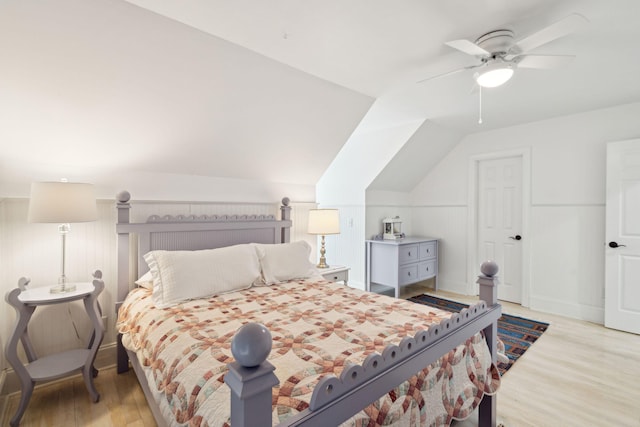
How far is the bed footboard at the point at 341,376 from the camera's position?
73 centimetres

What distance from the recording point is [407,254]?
4.16m

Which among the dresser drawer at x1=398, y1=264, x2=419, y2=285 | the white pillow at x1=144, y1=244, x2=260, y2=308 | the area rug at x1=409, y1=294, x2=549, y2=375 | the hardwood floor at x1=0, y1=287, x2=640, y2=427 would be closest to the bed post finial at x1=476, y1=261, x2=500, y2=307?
the hardwood floor at x1=0, y1=287, x2=640, y2=427

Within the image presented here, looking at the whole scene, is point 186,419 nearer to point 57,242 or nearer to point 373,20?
point 57,242

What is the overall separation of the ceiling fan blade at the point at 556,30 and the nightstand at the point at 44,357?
121 inches

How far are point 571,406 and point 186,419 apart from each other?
2339mm

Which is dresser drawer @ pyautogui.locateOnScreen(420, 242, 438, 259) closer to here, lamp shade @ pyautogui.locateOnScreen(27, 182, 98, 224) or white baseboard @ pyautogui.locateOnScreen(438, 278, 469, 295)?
white baseboard @ pyautogui.locateOnScreen(438, 278, 469, 295)

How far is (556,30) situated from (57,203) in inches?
118

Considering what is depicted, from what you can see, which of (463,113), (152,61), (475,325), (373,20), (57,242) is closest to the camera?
(475,325)

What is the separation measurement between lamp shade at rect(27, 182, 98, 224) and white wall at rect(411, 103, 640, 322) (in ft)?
14.8

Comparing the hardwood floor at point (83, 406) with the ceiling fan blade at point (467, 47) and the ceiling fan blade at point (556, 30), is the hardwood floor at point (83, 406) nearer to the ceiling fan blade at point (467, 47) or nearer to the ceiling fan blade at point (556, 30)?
the ceiling fan blade at point (467, 47)

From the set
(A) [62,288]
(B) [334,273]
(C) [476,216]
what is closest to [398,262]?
(B) [334,273]

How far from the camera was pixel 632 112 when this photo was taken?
125 inches

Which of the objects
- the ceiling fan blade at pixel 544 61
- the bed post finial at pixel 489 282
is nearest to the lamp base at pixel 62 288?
the bed post finial at pixel 489 282

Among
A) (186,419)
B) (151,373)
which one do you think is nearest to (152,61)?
(151,373)
